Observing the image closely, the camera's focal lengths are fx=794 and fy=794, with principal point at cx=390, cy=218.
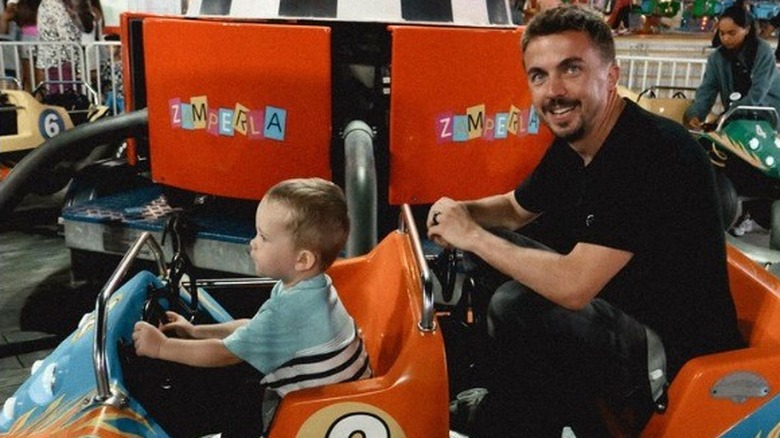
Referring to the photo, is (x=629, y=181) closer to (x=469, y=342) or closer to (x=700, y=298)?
(x=700, y=298)

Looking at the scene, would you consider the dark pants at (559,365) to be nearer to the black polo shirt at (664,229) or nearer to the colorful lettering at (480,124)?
the black polo shirt at (664,229)

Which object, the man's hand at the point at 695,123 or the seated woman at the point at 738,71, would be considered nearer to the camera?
the seated woman at the point at 738,71

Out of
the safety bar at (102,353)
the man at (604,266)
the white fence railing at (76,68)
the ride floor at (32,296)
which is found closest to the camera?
the safety bar at (102,353)

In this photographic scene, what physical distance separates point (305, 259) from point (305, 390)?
0.25 metres

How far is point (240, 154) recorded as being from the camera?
3.10 meters

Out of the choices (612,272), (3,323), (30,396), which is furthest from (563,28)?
(3,323)

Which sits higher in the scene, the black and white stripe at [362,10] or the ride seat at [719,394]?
the black and white stripe at [362,10]

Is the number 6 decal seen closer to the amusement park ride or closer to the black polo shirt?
the amusement park ride

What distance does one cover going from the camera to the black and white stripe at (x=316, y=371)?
158 cm

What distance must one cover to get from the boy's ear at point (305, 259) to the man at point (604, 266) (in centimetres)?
34

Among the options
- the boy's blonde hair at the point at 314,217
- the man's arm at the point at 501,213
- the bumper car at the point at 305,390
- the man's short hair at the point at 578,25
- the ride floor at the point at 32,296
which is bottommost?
Result: the ride floor at the point at 32,296

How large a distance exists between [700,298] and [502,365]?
1.40 feet

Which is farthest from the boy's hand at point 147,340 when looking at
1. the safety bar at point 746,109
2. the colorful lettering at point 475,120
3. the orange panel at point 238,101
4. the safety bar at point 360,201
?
the safety bar at point 746,109

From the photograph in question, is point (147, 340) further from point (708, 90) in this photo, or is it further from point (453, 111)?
point (708, 90)
